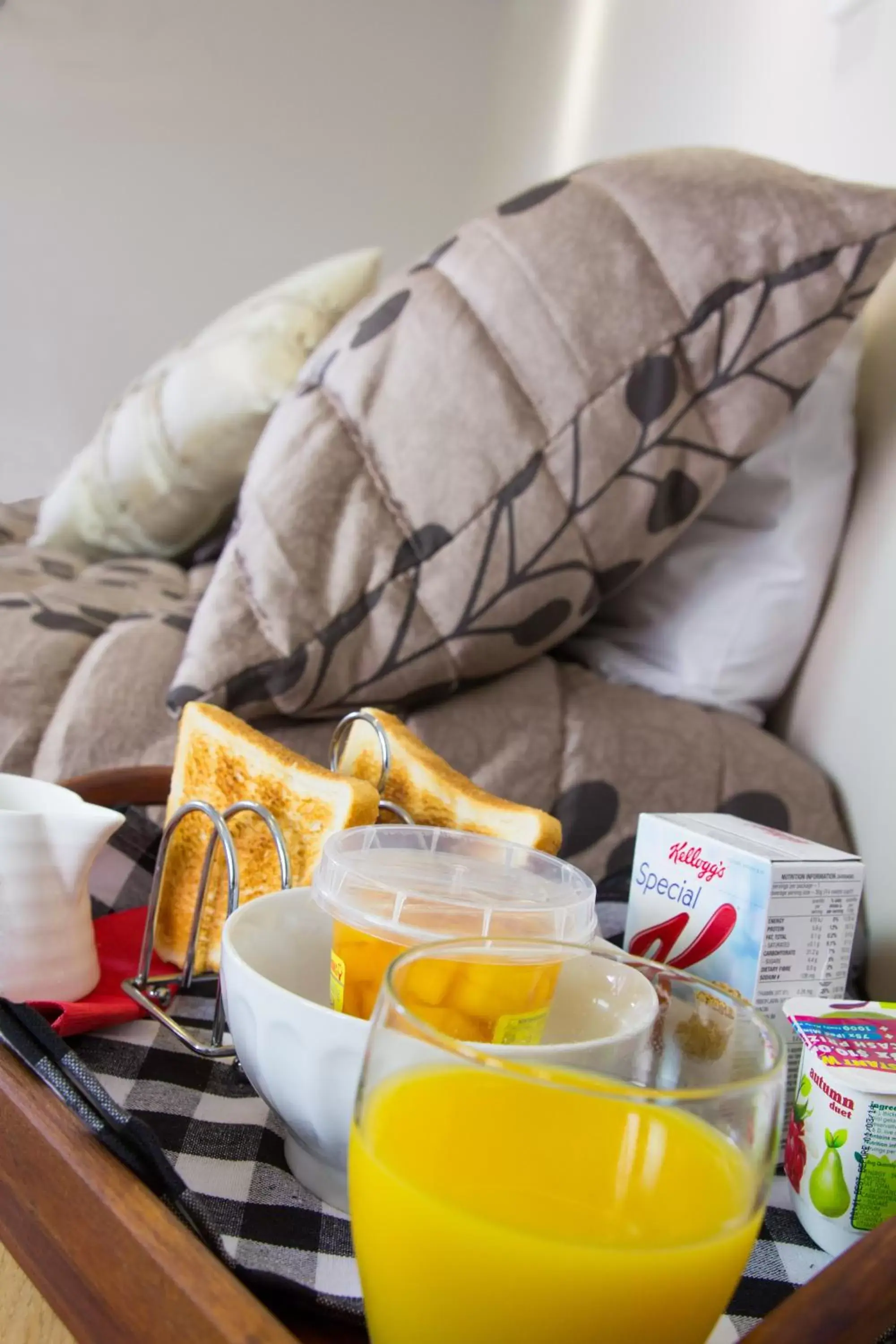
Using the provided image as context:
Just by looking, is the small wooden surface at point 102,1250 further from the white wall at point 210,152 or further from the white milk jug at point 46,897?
the white wall at point 210,152

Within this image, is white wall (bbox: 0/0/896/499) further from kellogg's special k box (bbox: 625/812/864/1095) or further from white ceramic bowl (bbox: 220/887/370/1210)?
white ceramic bowl (bbox: 220/887/370/1210)

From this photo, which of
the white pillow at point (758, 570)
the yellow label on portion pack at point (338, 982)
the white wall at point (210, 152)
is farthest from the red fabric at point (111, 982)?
the white wall at point (210, 152)

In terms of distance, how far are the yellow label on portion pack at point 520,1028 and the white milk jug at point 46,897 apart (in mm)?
234

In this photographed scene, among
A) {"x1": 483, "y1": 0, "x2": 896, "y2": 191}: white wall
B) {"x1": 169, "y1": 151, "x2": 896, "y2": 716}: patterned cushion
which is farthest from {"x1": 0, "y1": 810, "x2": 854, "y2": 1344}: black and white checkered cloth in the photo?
{"x1": 483, "y1": 0, "x2": 896, "y2": 191}: white wall

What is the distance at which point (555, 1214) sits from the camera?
0.76ft

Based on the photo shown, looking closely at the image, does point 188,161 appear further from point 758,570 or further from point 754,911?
point 754,911

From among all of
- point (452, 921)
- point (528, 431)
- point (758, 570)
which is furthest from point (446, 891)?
point (758, 570)

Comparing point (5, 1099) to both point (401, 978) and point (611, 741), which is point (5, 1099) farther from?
Answer: point (611, 741)

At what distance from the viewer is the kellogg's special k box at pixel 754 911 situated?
460 millimetres

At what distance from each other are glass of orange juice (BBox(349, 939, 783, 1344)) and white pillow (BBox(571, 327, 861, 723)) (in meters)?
0.69

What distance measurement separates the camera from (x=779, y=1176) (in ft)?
1.35

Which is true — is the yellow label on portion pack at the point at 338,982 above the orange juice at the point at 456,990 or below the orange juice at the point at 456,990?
below

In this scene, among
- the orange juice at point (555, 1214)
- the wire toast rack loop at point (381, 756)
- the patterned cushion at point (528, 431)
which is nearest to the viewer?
the orange juice at point (555, 1214)

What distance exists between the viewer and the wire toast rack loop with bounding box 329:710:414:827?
0.57 m
